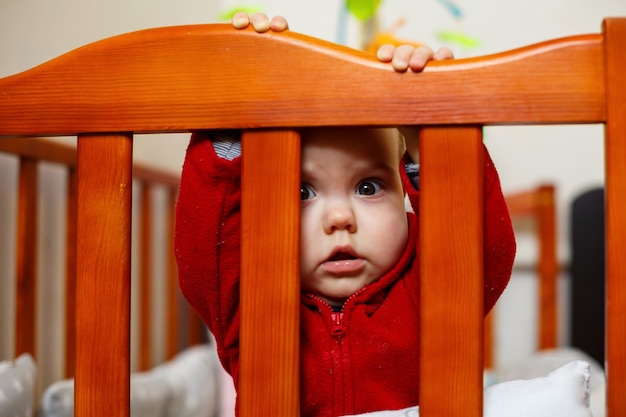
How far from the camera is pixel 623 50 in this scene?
1.81 feet

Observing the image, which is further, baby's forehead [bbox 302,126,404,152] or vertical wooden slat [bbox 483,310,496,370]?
vertical wooden slat [bbox 483,310,496,370]

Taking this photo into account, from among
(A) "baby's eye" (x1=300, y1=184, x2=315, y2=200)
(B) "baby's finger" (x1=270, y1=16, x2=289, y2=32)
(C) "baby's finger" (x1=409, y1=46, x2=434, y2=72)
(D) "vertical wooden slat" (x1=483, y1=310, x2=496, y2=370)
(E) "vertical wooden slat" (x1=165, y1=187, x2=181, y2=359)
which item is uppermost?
(B) "baby's finger" (x1=270, y1=16, x2=289, y2=32)

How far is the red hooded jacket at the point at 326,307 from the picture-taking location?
679 millimetres

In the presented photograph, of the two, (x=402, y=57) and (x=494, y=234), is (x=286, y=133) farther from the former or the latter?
(x=494, y=234)

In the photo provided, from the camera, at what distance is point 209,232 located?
69cm

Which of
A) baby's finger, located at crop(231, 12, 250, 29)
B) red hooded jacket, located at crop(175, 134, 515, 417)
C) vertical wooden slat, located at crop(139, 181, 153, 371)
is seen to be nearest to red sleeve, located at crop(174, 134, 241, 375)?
red hooded jacket, located at crop(175, 134, 515, 417)

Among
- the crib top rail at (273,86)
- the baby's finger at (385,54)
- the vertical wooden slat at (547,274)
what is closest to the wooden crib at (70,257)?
the crib top rail at (273,86)

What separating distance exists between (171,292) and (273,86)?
4.06 feet

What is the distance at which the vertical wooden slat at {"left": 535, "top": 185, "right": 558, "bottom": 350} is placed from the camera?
6.21 feet

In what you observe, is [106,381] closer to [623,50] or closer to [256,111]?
[256,111]

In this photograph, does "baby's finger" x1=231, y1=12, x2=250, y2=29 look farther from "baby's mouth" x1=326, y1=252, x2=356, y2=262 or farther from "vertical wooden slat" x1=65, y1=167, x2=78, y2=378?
"vertical wooden slat" x1=65, y1=167, x2=78, y2=378

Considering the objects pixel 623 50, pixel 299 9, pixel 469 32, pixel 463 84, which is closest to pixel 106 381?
pixel 463 84

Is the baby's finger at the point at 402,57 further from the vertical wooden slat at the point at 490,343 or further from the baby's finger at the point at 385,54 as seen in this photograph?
the vertical wooden slat at the point at 490,343

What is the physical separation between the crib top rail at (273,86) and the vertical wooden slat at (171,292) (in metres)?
1.10
